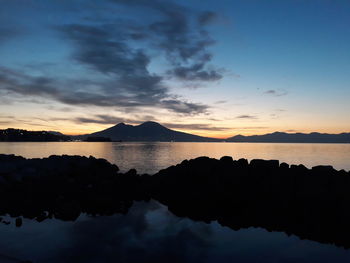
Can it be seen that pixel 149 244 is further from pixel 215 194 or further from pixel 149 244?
pixel 215 194

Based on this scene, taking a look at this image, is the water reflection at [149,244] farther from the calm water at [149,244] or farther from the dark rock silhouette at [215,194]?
the dark rock silhouette at [215,194]

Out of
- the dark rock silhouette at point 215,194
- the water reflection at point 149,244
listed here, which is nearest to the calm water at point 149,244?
the water reflection at point 149,244

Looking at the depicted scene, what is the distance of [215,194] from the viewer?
22141 mm

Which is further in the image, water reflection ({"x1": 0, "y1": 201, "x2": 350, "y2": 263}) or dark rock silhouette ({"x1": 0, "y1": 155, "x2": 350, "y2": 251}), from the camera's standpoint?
dark rock silhouette ({"x1": 0, "y1": 155, "x2": 350, "y2": 251})

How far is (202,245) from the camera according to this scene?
48.4 ft

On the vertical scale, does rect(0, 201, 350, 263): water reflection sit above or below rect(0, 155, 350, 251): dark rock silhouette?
below

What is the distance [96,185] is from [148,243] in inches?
515

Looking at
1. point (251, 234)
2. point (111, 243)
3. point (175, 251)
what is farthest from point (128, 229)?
point (251, 234)

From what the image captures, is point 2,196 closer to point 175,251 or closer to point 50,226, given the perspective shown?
point 50,226

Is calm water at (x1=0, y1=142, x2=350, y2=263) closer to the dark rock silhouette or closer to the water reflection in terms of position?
the water reflection

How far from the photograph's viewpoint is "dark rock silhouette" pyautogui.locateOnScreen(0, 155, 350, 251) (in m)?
17.5

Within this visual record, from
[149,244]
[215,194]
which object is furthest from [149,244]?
[215,194]

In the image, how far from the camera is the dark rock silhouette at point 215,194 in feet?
57.4

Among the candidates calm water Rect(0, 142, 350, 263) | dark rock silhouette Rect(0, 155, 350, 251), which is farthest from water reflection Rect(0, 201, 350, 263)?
dark rock silhouette Rect(0, 155, 350, 251)
